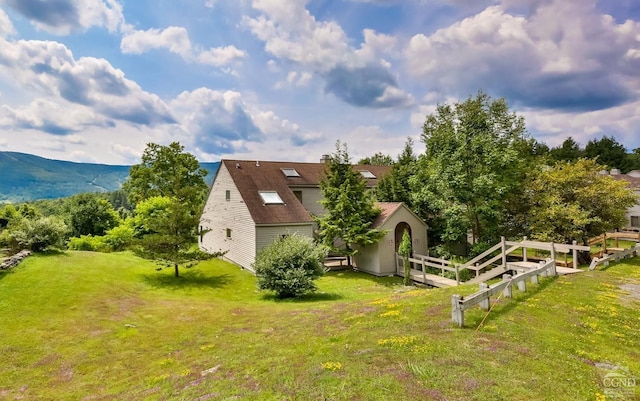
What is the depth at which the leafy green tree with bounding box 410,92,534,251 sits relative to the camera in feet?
75.3

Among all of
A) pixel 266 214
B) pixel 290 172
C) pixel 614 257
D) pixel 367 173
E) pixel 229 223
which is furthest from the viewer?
pixel 367 173

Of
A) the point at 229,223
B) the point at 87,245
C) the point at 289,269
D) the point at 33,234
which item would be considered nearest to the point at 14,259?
the point at 33,234

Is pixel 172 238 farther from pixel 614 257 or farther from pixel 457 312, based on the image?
pixel 614 257

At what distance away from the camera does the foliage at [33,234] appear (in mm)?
18156

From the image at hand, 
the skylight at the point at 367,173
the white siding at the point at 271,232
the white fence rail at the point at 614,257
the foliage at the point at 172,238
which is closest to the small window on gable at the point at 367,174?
the skylight at the point at 367,173

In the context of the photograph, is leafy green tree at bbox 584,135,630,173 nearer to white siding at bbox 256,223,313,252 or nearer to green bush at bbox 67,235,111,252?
white siding at bbox 256,223,313,252

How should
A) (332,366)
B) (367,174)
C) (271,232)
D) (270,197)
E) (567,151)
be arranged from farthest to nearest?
(567,151) < (367,174) < (270,197) < (271,232) < (332,366)

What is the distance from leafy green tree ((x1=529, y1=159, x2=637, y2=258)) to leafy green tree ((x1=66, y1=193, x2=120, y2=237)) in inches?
1811

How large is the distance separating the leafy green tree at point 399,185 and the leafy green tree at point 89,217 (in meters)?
35.1

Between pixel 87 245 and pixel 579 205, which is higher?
pixel 579 205

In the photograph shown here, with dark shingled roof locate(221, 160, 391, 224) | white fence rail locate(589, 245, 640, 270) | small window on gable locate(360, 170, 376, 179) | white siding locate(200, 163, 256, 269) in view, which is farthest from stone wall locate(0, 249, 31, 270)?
small window on gable locate(360, 170, 376, 179)

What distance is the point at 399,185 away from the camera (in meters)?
27.5

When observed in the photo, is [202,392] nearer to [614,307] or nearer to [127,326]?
[127,326]

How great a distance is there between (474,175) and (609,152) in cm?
7696
